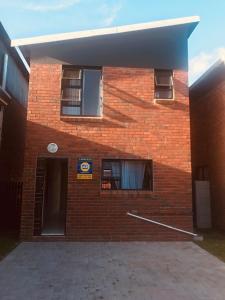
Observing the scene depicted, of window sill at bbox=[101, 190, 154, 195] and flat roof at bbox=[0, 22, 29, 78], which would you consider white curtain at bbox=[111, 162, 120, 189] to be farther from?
flat roof at bbox=[0, 22, 29, 78]

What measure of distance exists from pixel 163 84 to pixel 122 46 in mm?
1947

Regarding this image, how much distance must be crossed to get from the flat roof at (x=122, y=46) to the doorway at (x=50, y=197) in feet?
12.0

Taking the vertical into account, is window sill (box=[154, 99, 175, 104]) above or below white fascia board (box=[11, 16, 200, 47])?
below

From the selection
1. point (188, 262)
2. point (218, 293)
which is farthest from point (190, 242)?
point (218, 293)

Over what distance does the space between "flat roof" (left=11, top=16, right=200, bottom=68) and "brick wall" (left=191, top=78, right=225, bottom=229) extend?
2.65 m

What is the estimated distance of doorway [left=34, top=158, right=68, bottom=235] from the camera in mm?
8672

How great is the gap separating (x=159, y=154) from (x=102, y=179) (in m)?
2.08

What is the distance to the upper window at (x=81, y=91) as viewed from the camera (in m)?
9.36

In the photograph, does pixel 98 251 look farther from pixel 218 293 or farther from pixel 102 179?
pixel 218 293

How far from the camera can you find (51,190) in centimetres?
985

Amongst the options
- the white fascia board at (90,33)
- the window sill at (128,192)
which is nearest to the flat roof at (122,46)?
the white fascia board at (90,33)

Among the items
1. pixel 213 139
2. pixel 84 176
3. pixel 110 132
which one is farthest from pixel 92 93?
pixel 213 139

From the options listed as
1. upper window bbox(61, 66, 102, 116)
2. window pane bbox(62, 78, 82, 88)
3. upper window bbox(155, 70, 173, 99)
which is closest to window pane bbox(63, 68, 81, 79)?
upper window bbox(61, 66, 102, 116)

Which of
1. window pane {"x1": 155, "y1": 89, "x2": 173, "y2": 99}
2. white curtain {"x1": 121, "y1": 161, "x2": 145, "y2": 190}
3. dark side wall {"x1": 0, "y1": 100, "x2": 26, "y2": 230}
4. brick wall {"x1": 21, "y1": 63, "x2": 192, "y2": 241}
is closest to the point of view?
brick wall {"x1": 21, "y1": 63, "x2": 192, "y2": 241}
